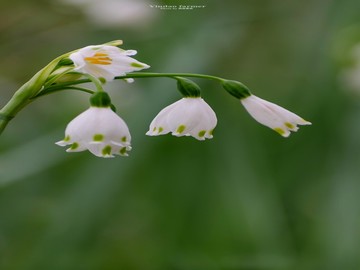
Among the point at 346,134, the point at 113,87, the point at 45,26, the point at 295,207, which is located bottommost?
the point at 295,207

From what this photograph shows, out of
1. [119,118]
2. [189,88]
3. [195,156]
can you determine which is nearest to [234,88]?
[189,88]

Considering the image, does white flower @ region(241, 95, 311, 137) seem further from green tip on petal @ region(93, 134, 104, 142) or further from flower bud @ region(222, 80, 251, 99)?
green tip on petal @ region(93, 134, 104, 142)

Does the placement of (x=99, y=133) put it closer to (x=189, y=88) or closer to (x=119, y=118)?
(x=119, y=118)

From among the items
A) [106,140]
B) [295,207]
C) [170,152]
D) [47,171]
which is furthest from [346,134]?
[106,140]

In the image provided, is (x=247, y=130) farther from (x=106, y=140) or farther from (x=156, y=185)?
(x=106, y=140)

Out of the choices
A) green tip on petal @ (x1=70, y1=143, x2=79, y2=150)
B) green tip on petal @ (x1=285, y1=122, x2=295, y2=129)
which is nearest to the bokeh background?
green tip on petal @ (x1=285, y1=122, x2=295, y2=129)

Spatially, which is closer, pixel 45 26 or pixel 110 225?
pixel 110 225
